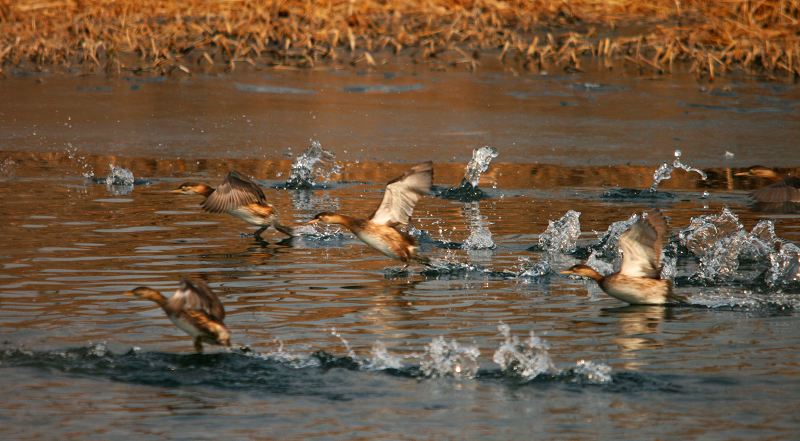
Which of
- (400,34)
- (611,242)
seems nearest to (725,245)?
(611,242)

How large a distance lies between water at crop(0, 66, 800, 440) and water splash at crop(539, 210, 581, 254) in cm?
2

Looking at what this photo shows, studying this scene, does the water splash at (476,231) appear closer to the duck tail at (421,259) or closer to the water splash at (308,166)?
the duck tail at (421,259)

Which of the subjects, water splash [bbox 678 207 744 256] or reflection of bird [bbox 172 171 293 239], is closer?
water splash [bbox 678 207 744 256]

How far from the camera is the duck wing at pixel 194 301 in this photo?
7.86 meters

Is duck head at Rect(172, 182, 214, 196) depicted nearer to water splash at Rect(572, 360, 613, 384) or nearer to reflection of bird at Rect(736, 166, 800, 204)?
reflection of bird at Rect(736, 166, 800, 204)

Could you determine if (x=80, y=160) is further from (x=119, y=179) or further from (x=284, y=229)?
(x=284, y=229)

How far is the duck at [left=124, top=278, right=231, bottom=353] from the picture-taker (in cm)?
786

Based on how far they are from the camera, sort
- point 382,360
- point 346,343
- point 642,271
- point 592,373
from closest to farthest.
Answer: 1. point 592,373
2. point 382,360
3. point 346,343
4. point 642,271

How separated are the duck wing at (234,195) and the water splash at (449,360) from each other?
4304 millimetres

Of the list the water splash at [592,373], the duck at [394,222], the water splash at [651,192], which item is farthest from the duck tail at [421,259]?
the water splash at [651,192]

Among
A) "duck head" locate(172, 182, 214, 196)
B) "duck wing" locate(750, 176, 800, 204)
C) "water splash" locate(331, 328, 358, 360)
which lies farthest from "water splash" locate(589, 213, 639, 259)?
"duck head" locate(172, 182, 214, 196)

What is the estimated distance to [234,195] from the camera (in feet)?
39.3

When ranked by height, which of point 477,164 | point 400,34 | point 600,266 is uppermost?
point 400,34

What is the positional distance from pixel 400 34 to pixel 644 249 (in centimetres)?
1348
